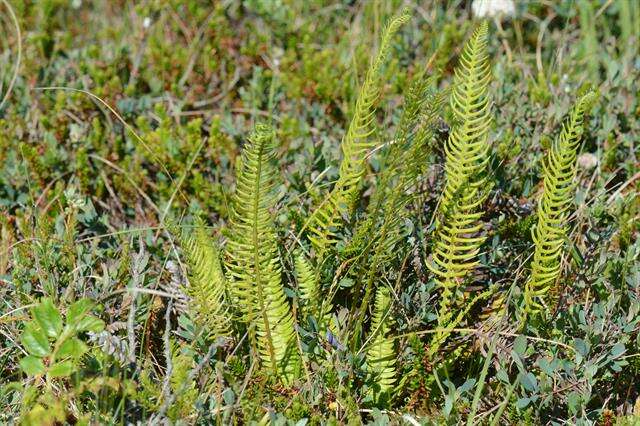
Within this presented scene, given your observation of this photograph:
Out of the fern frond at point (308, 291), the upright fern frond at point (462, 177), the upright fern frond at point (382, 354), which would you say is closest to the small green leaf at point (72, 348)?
the fern frond at point (308, 291)

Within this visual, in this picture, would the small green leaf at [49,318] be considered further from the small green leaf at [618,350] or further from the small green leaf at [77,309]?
the small green leaf at [618,350]

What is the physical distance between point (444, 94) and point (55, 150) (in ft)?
6.81

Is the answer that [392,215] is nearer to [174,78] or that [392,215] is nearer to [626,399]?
[626,399]

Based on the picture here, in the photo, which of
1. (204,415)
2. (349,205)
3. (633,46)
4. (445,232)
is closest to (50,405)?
(204,415)

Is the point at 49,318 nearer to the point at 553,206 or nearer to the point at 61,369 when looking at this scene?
the point at 61,369

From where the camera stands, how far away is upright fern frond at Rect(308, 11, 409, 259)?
2.45 m

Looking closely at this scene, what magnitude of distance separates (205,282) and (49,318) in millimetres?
482

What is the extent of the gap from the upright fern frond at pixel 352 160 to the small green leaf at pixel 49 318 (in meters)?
0.85

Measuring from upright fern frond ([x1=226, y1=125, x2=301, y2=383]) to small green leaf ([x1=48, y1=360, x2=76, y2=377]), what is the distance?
0.54m

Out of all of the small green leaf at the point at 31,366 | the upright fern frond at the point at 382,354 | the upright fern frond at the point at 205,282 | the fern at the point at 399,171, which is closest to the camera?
the fern at the point at 399,171

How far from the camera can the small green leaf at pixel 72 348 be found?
98.8 inches

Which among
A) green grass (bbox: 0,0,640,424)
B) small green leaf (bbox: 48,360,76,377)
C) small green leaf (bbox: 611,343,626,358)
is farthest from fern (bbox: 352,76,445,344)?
small green leaf (bbox: 48,360,76,377)

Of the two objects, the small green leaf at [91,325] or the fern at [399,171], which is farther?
the small green leaf at [91,325]

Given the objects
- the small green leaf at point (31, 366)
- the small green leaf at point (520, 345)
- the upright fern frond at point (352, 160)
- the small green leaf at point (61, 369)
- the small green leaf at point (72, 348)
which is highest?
the upright fern frond at point (352, 160)
